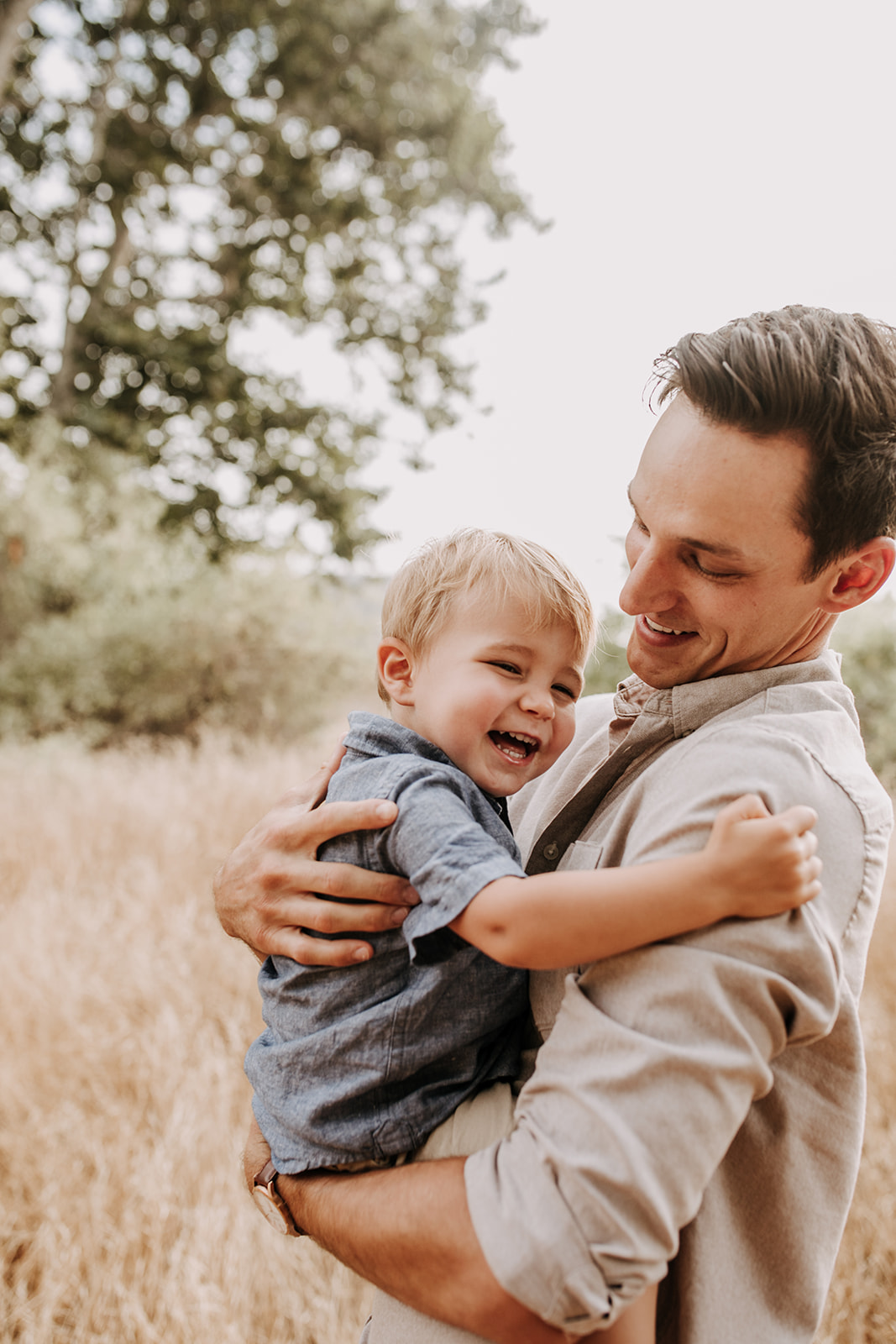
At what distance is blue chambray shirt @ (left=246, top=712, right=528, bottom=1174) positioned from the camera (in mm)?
1348

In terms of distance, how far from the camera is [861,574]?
1.58 meters

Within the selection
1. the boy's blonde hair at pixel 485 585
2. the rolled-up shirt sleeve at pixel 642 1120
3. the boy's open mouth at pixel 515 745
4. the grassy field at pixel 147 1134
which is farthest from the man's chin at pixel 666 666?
the grassy field at pixel 147 1134

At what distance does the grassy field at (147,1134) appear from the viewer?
9.00ft

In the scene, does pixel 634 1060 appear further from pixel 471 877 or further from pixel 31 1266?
pixel 31 1266

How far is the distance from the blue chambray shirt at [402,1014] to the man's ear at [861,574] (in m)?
0.75

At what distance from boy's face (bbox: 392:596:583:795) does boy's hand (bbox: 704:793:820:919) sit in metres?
0.62

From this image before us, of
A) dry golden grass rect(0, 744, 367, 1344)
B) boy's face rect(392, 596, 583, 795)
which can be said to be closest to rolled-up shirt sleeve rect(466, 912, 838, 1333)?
boy's face rect(392, 596, 583, 795)

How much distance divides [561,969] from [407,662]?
2.31 feet

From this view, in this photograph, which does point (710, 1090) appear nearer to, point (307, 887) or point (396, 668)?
point (307, 887)

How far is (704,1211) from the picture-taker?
49.1 inches

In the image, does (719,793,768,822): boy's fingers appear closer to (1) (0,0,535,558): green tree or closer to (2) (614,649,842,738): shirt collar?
(2) (614,649,842,738): shirt collar

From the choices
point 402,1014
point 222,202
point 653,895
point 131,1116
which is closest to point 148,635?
point 222,202

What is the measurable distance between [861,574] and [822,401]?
13.1 inches

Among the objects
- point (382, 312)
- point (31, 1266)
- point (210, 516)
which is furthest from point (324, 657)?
point (31, 1266)
